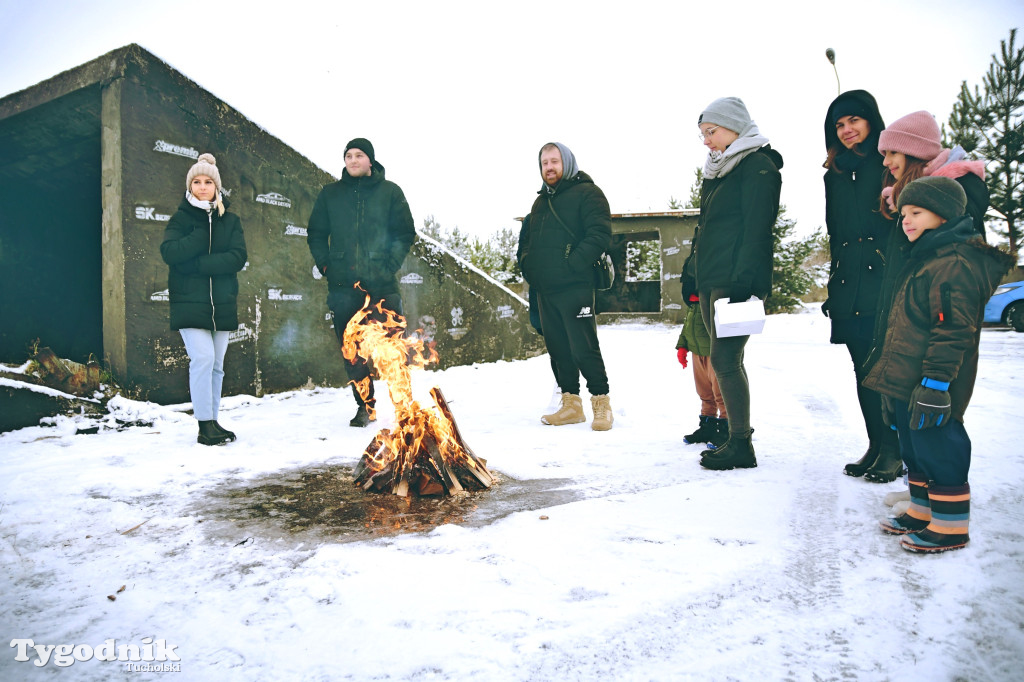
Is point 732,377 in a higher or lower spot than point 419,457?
higher

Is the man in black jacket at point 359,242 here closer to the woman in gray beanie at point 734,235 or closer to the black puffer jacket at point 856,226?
the woman in gray beanie at point 734,235

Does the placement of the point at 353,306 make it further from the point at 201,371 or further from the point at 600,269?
the point at 600,269

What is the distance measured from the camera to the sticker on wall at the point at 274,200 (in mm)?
6148

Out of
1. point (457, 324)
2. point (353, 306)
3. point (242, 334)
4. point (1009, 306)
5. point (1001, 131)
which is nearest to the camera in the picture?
point (353, 306)

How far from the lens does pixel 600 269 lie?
477 cm

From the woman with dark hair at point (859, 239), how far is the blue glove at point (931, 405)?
866 millimetres

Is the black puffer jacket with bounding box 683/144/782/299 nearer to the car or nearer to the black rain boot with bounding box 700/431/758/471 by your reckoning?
the black rain boot with bounding box 700/431/758/471

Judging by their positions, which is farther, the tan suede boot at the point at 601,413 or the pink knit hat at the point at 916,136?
the tan suede boot at the point at 601,413

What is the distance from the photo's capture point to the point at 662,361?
336 inches

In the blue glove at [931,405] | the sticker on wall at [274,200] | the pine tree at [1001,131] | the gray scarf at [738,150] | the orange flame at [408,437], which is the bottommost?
the orange flame at [408,437]

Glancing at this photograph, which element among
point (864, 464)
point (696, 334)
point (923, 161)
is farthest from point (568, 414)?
point (923, 161)

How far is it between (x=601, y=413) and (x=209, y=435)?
2.92 meters

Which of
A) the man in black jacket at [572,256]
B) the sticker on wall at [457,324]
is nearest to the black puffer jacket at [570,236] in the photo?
the man in black jacket at [572,256]

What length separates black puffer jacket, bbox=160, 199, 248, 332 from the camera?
4.17 m
